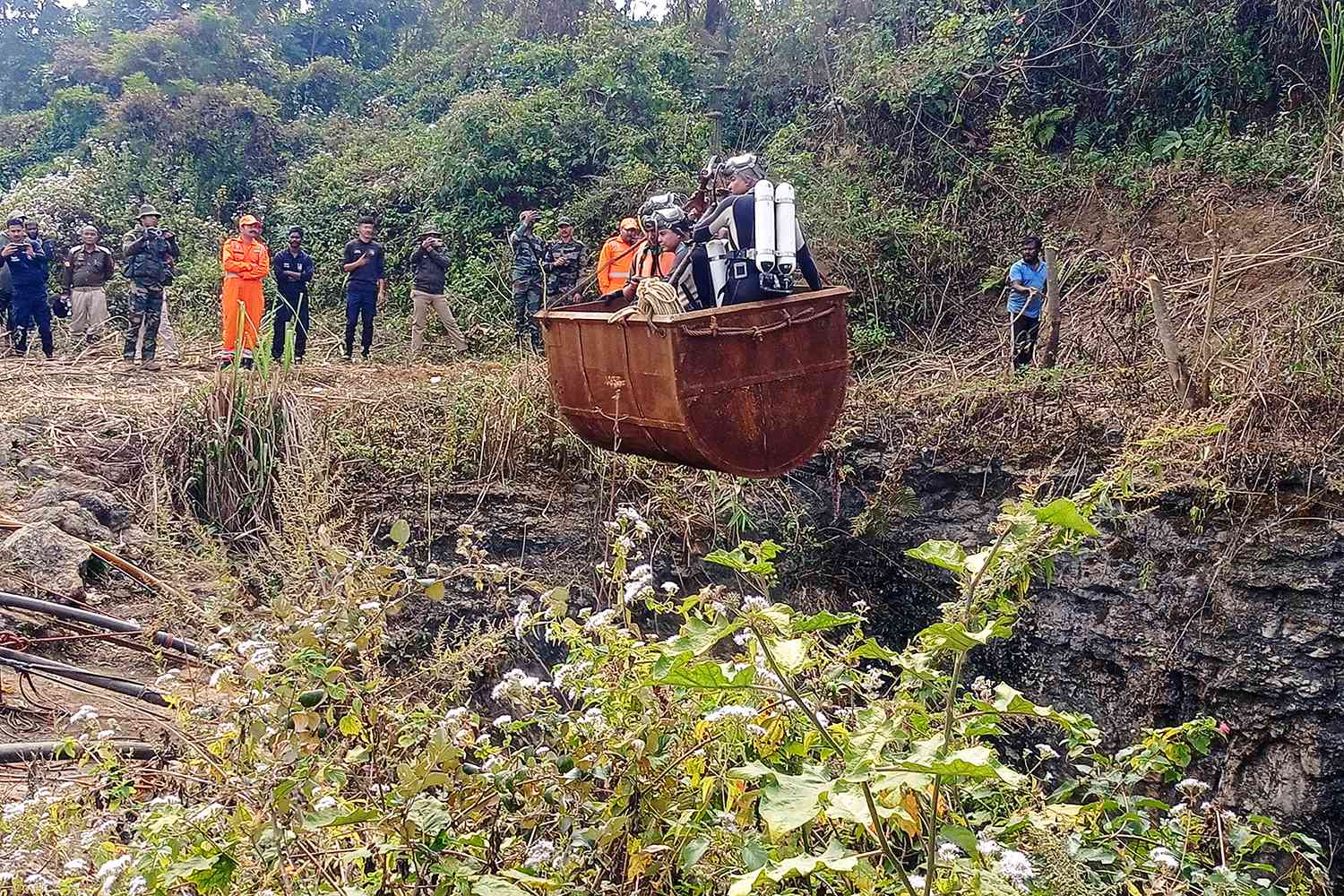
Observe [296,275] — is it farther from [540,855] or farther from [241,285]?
[540,855]

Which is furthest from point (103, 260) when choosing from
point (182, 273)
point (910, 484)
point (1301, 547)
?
point (1301, 547)

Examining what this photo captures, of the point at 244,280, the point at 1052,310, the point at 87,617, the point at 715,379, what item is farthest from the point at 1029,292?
the point at 87,617

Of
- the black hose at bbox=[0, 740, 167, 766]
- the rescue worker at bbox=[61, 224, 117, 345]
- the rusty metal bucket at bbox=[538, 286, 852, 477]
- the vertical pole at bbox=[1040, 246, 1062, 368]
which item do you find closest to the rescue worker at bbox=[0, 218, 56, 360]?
the rescue worker at bbox=[61, 224, 117, 345]

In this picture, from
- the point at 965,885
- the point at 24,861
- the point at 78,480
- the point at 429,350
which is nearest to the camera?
the point at 965,885

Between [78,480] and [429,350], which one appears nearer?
[78,480]

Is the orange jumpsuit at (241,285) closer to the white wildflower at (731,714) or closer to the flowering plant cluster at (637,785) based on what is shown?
the flowering plant cluster at (637,785)

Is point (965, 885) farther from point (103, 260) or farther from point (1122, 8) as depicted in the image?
point (1122, 8)

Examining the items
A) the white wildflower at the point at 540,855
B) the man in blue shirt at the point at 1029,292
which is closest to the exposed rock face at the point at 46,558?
the white wildflower at the point at 540,855

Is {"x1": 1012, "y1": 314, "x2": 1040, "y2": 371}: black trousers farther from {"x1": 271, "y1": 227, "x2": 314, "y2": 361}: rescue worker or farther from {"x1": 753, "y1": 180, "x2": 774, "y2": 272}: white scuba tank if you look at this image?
{"x1": 271, "y1": 227, "x2": 314, "y2": 361}: rescue worker

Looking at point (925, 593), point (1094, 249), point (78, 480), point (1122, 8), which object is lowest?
point (925, 593)

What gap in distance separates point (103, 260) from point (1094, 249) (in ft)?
29.3

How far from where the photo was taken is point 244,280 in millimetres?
9336

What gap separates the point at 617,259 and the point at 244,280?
3.03m

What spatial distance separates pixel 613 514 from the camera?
7.48 m
